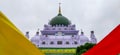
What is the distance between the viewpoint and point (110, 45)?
3.25 meters

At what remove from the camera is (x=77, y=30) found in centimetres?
6525

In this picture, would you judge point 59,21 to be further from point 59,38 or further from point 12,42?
point 12,42

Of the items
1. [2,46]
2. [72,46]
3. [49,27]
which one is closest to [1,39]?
[2,46]

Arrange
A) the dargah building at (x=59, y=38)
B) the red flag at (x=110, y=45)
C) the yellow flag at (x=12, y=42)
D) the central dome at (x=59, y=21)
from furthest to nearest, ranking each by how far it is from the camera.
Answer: the central dome at (x=59, y=21), the dargah building at (x=59, y=38), the red flag at (x=110, y=45), the yellow flag at (x=12, y=42)

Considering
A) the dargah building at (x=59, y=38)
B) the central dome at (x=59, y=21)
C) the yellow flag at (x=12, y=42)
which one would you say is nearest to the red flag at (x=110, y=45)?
the yellow flag at (x=12, y=42)

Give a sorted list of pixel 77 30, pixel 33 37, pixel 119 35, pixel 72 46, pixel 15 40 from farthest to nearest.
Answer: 1. pixel 77 30
2. pixel 33 37
3. pixel 72 46
4. pixel 119 35
5. pixel 15 40

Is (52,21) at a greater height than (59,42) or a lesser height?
greater

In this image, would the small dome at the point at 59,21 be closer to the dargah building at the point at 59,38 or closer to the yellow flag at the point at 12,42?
the dargah building at the point at 59,38

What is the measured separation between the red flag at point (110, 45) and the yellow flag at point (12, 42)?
652 millimetres

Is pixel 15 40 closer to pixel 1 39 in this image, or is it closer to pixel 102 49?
pixel 1 39

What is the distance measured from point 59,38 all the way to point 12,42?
57.5 meters

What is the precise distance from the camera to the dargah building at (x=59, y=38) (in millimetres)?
55281

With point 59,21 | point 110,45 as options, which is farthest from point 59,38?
point 110,45

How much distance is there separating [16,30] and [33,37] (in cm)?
5837
